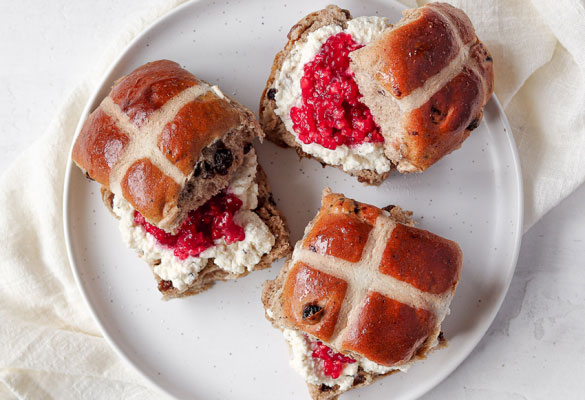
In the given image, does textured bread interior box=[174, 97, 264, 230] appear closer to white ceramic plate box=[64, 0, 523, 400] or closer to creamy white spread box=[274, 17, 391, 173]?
creamy white spread box=[274, 17, 391, 173]

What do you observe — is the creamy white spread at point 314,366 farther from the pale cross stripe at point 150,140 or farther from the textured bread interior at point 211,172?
the pale cross stripe at point 150,140

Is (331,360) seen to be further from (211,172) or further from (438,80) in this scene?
(438,80)

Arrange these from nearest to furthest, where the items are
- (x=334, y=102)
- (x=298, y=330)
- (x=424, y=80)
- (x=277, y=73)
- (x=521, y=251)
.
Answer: (x=424, y=80) < (x=334, y=102) < (x=298, y=330) < (x=277, y=73) < (x=521, y=251)

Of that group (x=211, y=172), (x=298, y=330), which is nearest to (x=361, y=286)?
(x=298, y=330)

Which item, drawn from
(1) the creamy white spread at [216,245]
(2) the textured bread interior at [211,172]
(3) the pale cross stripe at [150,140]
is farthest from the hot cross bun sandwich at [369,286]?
(3) the pale cross stripe at [150,140]

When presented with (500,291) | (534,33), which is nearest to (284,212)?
(500,291)
